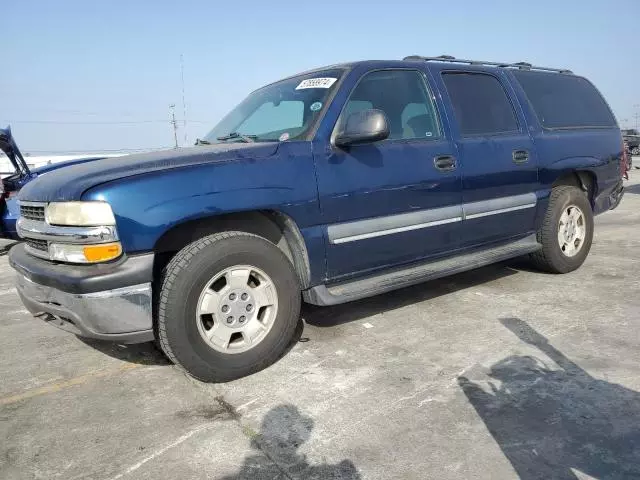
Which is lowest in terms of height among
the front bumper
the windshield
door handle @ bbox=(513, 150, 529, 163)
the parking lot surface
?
the parking lot surface

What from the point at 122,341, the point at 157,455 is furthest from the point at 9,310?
the point at 157,455

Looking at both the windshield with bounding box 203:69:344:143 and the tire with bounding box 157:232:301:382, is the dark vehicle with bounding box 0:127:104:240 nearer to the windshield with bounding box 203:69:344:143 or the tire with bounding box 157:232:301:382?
the windshield with bounding box 203:69:344:143

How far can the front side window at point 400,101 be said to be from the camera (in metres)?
3.49

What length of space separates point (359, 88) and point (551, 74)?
8.38 feet

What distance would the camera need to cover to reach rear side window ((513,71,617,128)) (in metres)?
4.59

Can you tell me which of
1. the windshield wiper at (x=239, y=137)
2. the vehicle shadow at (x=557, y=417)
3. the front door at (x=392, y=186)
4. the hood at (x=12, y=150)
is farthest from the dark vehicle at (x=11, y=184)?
the vehicle shadow at (x=557, y=417)

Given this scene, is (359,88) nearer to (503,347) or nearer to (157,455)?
(503,347)

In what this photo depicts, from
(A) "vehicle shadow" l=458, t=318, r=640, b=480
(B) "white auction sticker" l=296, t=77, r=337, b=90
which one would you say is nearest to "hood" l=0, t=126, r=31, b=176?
(B) "white auction sticker" l=296, t=77, r=337, b=90

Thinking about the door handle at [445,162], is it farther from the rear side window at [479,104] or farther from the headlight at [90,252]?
the headlight at [90,252]

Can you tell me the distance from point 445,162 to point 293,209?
132cm

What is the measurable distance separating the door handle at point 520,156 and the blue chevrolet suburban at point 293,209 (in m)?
0.03

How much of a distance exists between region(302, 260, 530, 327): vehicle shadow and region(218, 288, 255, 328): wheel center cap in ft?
3.13

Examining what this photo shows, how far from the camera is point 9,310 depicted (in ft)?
14.9

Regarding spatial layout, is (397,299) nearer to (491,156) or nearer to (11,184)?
(491,156)
